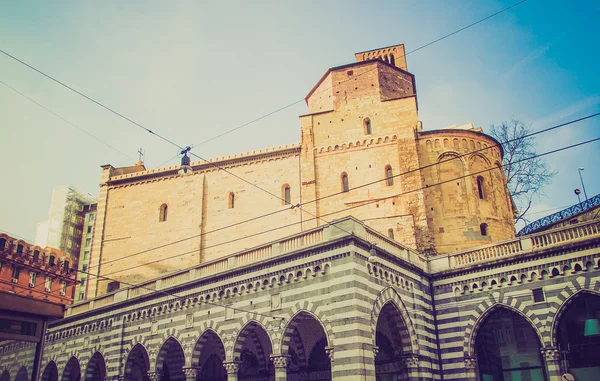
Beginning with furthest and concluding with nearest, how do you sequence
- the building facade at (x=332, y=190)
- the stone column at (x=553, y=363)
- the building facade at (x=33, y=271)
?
the building facade at (x=33, y=271), the building facade at (x=332, y=190), the stone column at (x=553, y=363)

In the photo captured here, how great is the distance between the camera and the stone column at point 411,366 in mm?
18672

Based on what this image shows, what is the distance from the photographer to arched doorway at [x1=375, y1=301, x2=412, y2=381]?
19.0 meters

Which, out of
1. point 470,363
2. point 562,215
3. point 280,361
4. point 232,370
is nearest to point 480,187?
point 562,215

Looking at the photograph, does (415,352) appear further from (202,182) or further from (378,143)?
(202,182)

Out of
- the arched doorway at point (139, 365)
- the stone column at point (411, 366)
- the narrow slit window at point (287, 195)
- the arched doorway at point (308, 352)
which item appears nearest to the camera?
the stone column at point (411, 366)

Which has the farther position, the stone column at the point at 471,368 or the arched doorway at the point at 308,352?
the arched doorway at the point at 308,352

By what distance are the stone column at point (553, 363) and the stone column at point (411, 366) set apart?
445 cm

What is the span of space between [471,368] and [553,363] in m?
2.90

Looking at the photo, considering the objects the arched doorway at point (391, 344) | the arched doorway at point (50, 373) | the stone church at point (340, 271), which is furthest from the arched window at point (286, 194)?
the arched doorway at point (50, 373)

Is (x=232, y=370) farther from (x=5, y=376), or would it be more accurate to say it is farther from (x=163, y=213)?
(x=5, y=376)

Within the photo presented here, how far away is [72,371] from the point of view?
92.0 feet

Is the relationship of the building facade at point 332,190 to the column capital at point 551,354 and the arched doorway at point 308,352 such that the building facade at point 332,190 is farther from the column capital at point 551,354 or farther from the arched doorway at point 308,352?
the column capital at point 551,354

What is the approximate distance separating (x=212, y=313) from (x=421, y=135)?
1793cm

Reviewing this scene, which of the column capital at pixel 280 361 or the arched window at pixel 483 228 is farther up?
the arched window at pixel 483 228
